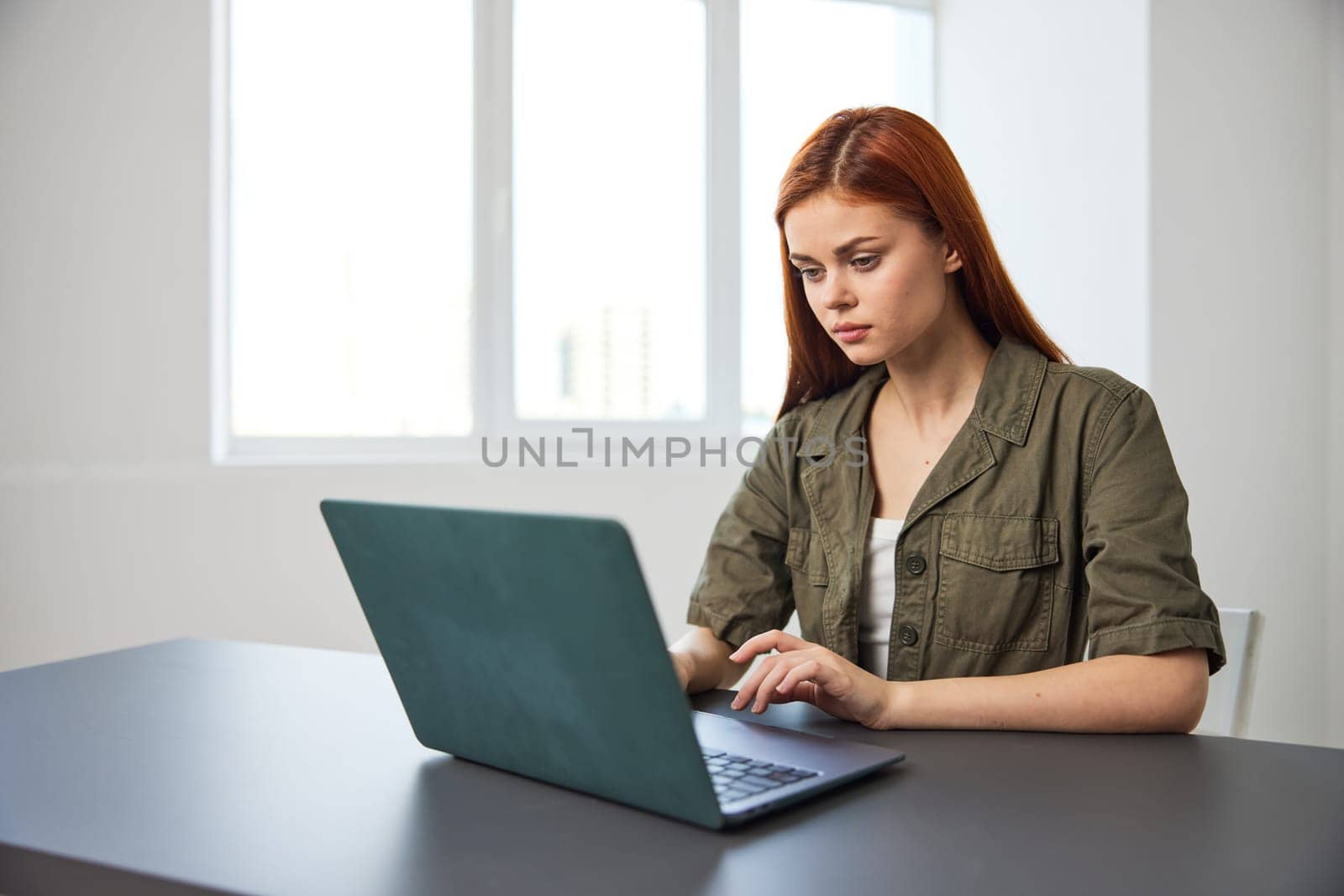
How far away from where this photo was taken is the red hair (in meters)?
1.26

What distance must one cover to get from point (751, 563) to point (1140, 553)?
45 centimetres

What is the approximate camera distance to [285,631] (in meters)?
2.77

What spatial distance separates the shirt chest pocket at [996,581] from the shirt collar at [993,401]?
0.10 m

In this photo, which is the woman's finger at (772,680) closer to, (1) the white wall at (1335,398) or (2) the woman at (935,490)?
(2) the woman at (935,490)

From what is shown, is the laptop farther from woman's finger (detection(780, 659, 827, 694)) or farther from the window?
the window

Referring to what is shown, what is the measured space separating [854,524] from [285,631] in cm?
186

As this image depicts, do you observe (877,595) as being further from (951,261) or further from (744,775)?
(744,775)

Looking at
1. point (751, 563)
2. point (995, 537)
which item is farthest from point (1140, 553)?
point (751, 563)

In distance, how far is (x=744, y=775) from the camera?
773mm

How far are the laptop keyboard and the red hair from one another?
677mm

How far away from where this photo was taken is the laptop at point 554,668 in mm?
663

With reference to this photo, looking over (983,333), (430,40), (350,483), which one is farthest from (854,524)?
(430,40)

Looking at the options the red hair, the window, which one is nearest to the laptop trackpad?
the red hair

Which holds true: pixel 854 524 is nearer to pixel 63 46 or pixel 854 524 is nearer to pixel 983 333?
pixel 983 333
